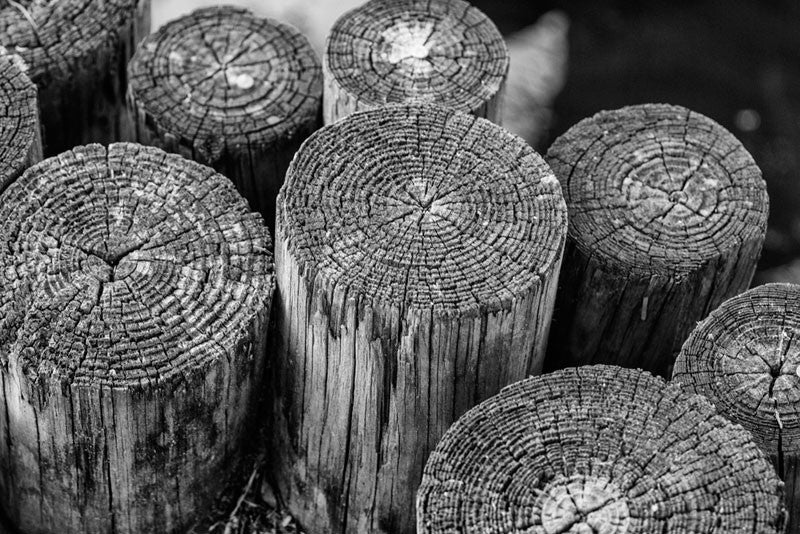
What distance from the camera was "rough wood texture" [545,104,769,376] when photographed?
13.4 ft

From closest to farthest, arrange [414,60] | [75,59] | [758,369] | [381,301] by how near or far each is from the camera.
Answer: [381,301]
[758,369]
[414,60]
[75,59]

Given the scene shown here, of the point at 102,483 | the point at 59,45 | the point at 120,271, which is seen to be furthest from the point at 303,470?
the point at 59,45

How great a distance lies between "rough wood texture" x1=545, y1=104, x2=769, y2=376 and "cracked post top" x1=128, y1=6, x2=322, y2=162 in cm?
96

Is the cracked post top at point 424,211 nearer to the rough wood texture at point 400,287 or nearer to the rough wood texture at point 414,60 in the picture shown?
the rough wood texture at point 400,287

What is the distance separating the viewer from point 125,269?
378 centimetres

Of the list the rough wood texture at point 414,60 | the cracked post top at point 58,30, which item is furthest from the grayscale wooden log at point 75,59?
the rough wood texture at point 414,60

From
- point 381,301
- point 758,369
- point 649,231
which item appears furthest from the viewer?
point 649,231

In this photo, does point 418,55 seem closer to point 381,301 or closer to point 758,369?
point 381,301

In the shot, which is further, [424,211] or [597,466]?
[424,211]

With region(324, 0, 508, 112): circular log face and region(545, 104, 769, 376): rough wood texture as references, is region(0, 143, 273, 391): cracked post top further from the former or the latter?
region(545, 104, 769, 376): rough wood texture

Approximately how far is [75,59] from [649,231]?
2150mm

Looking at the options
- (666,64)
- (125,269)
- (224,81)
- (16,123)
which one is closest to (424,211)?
(125,269)

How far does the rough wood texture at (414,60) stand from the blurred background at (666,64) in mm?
3717

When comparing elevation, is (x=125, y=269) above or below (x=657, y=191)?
below
